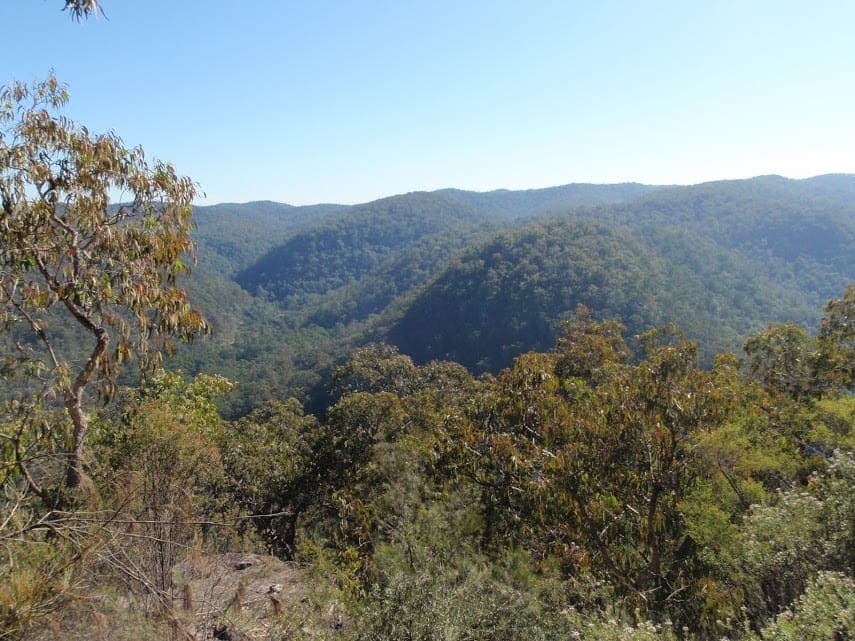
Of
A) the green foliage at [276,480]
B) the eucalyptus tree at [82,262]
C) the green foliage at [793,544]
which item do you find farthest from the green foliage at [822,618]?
the green foliage at [276,480]

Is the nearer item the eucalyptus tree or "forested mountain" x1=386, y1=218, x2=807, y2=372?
the eucalyptus tree

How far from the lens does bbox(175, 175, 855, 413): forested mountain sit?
220 feet

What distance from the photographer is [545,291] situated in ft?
237

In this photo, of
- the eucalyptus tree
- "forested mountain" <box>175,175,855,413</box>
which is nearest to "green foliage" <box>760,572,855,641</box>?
the eucalyptus tree

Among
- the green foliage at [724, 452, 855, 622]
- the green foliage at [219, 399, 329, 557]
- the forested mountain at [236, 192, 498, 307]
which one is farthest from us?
the forested mountain at [236, 192, 498, 307]

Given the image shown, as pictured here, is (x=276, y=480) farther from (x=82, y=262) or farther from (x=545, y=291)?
(x=545, y=291)

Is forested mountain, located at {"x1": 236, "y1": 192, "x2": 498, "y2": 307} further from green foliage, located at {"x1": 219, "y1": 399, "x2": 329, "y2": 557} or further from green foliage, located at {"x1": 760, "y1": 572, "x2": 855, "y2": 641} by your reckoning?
green foliage, located at {"x1": 760, "y1": 572, "x2": 855, "y2": 641}

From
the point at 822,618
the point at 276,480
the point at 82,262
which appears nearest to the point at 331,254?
the point at 276,480

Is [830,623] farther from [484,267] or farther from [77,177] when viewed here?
[484,267]

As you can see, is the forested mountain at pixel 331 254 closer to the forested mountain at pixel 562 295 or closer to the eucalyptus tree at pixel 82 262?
the forested mountain at pixel 562 295

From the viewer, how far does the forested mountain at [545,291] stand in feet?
220

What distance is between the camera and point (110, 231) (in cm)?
371

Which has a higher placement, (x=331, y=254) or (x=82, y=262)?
(x=331, y=254)

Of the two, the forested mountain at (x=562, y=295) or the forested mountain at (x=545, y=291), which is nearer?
the forested mountain at (x=562, y=295)
